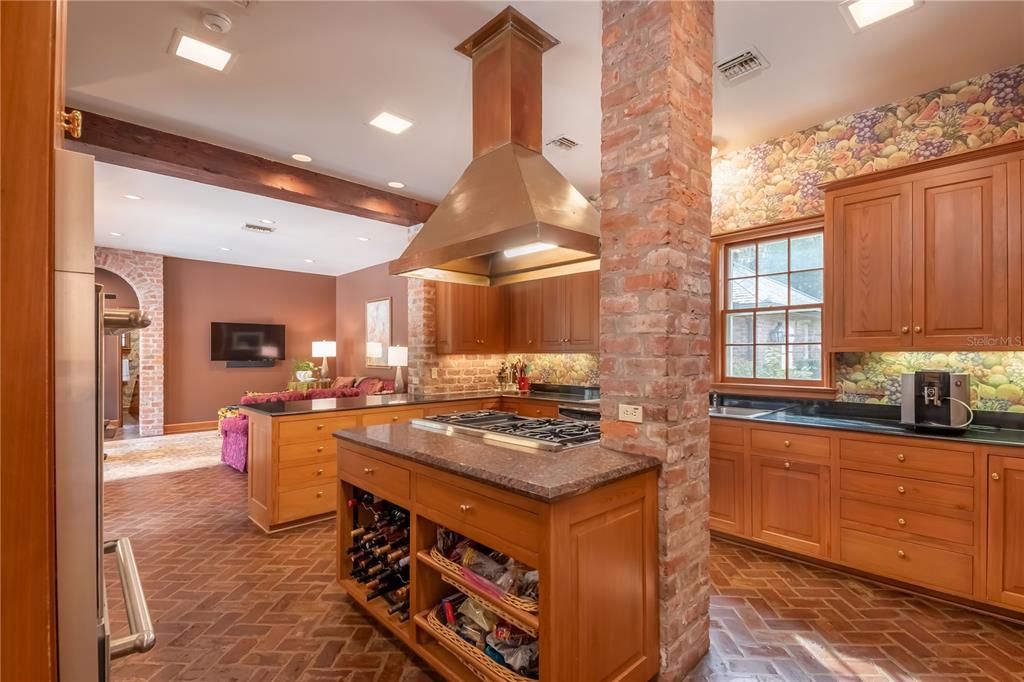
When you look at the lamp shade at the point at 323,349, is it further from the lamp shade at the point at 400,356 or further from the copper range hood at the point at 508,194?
the copper range hood at the point at 508,194

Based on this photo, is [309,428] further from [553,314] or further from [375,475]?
[553,314]

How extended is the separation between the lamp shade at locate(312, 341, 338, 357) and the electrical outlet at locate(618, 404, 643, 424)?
7700 mm

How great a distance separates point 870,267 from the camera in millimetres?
2947

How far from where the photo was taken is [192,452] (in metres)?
6.27

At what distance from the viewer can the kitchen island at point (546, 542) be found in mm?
1487

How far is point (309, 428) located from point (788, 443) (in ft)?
11.3

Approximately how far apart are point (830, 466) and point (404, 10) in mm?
3410

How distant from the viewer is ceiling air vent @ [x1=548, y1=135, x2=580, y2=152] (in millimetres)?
3611

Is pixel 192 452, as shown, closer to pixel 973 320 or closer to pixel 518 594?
pixel 518 594

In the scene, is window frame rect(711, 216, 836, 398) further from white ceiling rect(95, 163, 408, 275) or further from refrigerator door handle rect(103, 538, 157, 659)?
white ceiling rect(95, 163, 408, 275)

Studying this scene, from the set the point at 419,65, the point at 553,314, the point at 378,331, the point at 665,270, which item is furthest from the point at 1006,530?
the point at 378,331

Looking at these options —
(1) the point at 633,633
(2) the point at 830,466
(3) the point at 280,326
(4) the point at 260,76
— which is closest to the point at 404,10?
(4) the point at 260,76

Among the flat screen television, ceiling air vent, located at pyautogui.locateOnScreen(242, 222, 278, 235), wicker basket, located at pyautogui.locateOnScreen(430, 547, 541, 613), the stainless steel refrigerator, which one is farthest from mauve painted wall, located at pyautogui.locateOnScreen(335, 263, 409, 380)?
the stainless steel refrigerator

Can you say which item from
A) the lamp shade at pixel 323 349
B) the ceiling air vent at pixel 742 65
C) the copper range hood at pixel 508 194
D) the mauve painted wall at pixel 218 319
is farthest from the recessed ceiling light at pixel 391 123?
the mauve painted wall at pixel 218 319
